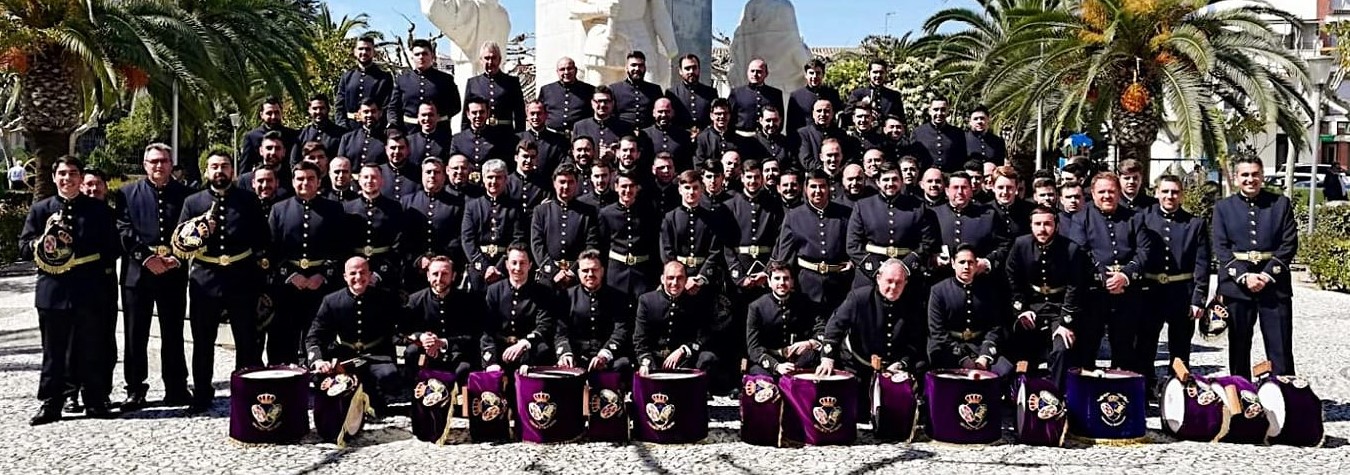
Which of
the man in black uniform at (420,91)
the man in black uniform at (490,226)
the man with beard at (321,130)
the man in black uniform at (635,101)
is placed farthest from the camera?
the man in black uniform at (635,101)

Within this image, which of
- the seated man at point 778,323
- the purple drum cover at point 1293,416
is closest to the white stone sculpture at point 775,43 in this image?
the seated man at point 778,323

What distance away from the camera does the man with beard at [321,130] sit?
32.3 ft

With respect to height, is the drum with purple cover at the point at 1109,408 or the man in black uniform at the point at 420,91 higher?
the man in black uniform at the point at 420,91

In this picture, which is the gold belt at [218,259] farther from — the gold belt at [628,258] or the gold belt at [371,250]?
the gold belt at [628,258]

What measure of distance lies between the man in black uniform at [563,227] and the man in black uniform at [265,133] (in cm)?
263

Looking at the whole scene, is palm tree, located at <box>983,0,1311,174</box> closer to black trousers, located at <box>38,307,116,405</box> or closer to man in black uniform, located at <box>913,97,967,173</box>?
man in black uniform, located at <box>913,97,967,173</box>

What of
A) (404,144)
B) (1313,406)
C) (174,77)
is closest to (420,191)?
(404,144)

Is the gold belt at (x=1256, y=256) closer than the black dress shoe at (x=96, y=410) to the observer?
No

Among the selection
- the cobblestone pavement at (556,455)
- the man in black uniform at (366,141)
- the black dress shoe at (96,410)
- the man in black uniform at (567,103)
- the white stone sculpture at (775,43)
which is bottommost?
the cobblestone pavement at (556,455)

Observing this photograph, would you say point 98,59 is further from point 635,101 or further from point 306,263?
point 306,263

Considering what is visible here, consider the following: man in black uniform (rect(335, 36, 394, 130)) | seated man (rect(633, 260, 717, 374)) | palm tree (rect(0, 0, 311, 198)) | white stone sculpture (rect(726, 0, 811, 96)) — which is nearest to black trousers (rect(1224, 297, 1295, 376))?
seated man (rect(633, 260, 717, 374))

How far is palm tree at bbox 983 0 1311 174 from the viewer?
15258 mm

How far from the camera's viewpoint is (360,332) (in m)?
7.11

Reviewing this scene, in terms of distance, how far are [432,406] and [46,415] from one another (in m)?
2.33
